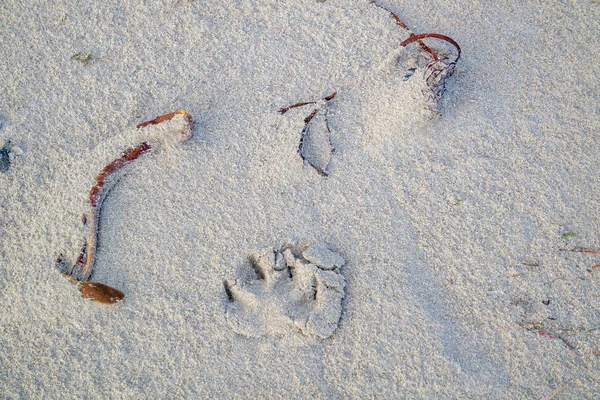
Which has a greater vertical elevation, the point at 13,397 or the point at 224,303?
the point at 224,303

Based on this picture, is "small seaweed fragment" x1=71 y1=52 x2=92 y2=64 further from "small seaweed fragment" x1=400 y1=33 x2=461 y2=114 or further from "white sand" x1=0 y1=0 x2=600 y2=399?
"small seaweed fragment" x1=400 y1=33 x2=461 y2=114

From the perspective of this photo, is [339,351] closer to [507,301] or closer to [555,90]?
[507,301]

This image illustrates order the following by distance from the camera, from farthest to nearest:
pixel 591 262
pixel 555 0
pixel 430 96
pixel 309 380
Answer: pixel 555 0
pixel 430 96
pixel 591 262
pixel 309 380

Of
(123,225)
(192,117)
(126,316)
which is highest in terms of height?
(192,117)

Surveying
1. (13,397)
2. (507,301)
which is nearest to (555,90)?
(507,301)

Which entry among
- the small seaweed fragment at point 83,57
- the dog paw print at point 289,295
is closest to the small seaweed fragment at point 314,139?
the dog paw print at point 289,295

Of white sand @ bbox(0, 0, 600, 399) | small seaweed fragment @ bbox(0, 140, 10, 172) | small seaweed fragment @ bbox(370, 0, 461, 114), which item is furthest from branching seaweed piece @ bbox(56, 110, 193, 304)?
small seaweed fragment @ bbox(370, 0, 461, 114)

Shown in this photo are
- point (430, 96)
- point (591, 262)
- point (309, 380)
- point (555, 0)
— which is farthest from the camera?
point (555, 0)
